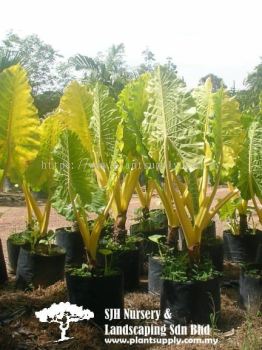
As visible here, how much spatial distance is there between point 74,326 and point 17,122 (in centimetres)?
129

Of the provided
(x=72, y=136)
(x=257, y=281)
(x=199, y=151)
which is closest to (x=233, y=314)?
(x=257, y=281)

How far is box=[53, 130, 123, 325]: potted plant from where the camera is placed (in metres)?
2.35

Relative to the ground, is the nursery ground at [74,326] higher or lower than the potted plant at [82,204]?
lower

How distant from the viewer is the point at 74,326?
92.0 inches

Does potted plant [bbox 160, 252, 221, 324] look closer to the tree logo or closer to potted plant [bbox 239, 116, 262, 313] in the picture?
potted plant [bbox 239, 116, 262, 313]

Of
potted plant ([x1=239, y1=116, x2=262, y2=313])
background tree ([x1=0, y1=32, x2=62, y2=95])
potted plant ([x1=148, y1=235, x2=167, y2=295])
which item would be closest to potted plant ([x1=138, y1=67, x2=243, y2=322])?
potted plant ([x1=239, y1=116, x2=262, y2=313])

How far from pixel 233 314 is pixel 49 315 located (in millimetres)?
1120

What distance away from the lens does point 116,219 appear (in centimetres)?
326

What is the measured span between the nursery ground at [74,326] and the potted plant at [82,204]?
0.15 metres

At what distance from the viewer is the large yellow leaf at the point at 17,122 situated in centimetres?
256

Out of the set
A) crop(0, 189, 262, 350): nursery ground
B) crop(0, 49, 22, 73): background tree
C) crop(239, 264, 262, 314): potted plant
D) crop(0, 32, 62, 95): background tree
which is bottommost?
crop(0, 189, 262, 350): nursery ground

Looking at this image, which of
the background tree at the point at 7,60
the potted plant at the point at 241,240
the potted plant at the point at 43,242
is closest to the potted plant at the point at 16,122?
the potted plant at the point at 43,242

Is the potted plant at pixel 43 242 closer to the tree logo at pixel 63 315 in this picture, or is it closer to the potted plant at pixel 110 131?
the potted plant at pixel 110 131

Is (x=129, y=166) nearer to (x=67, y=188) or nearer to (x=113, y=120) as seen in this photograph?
(x=113, y=120)
